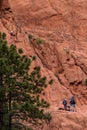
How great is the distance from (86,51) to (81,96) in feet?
17.6

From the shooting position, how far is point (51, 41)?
1686 inches

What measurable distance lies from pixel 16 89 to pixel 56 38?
16.5 metres

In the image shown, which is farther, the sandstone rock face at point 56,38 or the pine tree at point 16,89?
the sandstone rock face at point 56,38

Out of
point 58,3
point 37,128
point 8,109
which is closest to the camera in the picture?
point 8,109

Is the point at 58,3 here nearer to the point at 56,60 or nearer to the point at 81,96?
the point at 56,60

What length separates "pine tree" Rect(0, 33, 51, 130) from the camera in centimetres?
2689

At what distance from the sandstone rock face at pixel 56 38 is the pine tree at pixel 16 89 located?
6.34 m

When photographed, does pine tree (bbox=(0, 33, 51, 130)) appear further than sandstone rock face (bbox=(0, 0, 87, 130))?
No

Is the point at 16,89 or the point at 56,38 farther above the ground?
the point at 56,38

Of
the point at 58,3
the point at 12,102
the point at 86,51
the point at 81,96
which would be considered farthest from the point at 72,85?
the point at 12,102

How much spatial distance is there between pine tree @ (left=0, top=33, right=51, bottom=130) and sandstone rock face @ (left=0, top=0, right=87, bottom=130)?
20.8 ft

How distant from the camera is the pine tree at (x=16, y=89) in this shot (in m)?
26.9

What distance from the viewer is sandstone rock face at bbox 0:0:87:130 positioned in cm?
3947

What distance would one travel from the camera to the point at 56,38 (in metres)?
43.3
